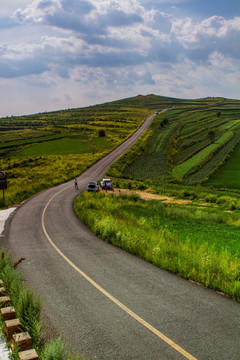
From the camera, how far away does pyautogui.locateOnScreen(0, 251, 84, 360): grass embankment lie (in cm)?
595

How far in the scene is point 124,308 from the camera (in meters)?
8.66

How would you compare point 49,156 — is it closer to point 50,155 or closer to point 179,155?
point 50,155

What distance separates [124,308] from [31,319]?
101 inches

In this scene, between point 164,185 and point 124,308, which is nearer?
point 124,308

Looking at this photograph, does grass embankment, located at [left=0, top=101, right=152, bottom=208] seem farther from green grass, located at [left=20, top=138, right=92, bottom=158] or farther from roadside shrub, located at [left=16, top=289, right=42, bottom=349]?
roadside shrub, located at [left=16, top=289, right=42, bottom=349]

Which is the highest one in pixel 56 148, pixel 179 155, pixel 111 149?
pixel 56 148

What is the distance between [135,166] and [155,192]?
27.5 metres

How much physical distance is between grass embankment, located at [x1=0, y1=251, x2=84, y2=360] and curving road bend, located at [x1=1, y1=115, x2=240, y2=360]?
481mm

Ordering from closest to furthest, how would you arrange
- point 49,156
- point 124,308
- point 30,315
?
point 30,315, point 124,308, point 49,156

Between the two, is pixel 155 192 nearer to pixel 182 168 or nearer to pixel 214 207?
pixel 214 207

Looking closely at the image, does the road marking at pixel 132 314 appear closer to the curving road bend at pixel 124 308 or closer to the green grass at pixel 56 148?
the curving road bend at pixel 124 308

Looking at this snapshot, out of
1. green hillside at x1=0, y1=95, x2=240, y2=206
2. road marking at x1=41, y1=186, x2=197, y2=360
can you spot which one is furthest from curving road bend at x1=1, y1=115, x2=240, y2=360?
green hillside at x1=0, y1=95, x2=240, y2=206

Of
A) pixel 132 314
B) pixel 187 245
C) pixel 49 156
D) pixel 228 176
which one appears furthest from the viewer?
pixel 49 156

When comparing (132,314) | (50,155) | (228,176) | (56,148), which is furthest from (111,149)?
(132,314)
